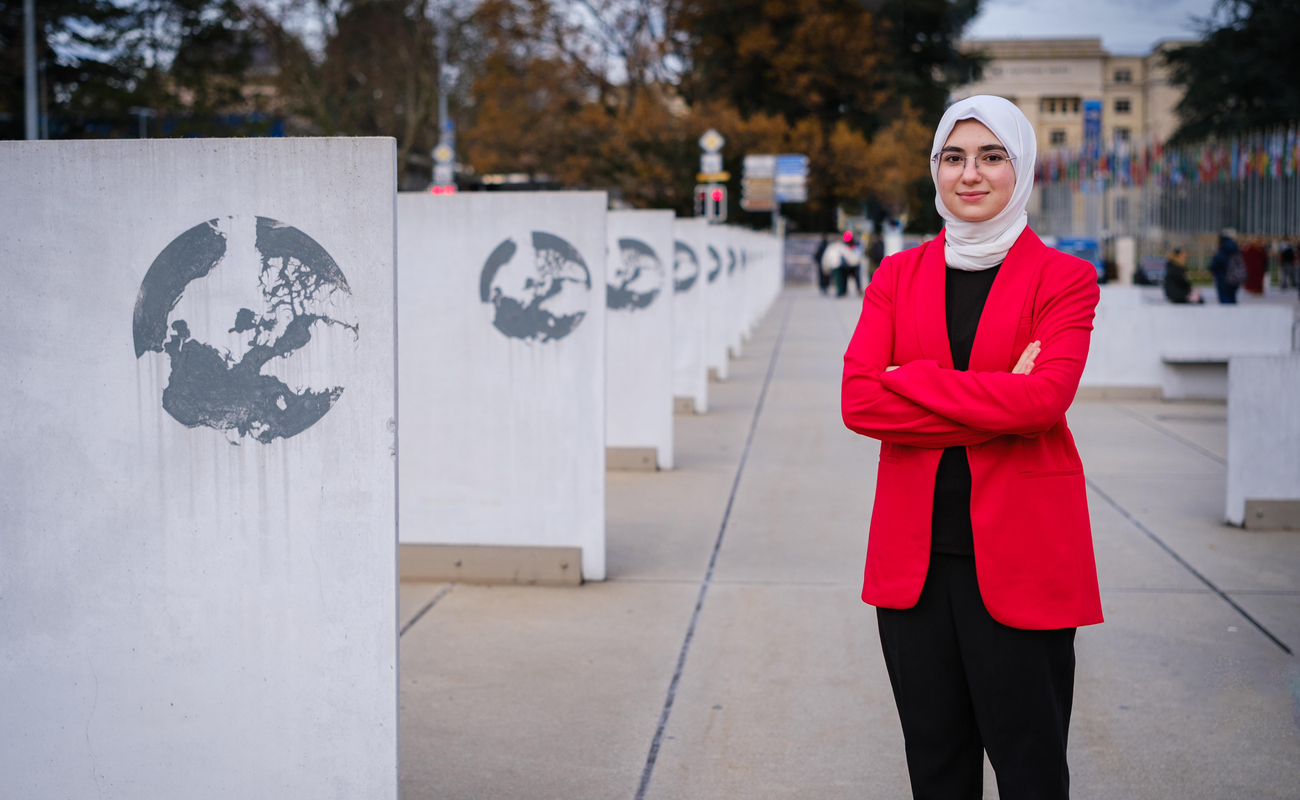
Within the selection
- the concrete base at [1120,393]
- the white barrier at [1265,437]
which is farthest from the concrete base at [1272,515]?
the concrete base at [1120,393]

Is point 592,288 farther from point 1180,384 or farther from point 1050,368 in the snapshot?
point 1180,384

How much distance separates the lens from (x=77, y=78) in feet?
144

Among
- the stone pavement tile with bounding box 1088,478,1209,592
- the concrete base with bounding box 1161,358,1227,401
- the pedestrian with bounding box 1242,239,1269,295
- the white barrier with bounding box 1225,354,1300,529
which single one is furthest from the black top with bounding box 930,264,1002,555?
the pedestrian with bounding box 1242,239,1269,295

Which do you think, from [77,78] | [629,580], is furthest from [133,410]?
[77,78]

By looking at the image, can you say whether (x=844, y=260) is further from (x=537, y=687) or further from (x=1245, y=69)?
(x=537, y=687)

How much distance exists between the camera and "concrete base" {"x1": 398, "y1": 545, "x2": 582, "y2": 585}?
6121 millimetres

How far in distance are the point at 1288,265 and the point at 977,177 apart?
41.1m

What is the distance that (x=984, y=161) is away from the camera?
105 inches

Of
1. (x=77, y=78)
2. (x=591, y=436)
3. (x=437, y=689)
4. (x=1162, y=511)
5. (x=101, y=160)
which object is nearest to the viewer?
(x=101, y=160)

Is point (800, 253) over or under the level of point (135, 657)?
over

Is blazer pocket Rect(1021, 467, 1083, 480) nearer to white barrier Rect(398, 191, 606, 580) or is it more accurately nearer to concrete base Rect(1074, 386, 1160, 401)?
white barrier Rect(398, 191, 606, 580)

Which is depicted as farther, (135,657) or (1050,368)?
(135,657)

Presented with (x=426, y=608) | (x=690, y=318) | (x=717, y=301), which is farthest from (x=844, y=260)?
(x=426, y=608)

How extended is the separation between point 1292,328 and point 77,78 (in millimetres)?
41631
